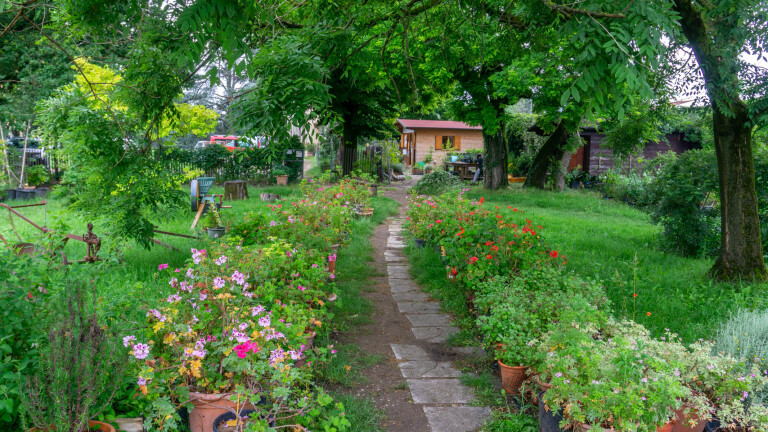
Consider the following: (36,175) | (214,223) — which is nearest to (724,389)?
(214,223)

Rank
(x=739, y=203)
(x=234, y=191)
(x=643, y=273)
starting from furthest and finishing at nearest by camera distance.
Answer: (x=234, y=191)
(x=643, y=273)
(x=739, y=203)

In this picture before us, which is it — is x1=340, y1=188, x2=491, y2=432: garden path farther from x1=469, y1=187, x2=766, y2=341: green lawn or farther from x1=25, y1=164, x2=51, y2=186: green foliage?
x1=25, y1=164, x2=51, y2=186: green foliage

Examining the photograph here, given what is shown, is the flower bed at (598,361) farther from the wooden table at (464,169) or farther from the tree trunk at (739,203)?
the wooden table at (464,169)

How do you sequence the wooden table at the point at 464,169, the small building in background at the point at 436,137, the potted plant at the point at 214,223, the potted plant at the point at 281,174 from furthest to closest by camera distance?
1. the small building in background at the point at 436,137
2. the wooden table at the point at 464,169
3. the potted plant at the point at 281,174
4. the potted plant at the point at 214,223

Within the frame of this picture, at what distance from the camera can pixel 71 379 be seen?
2.35 metres

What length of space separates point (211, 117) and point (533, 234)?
43.8 feet

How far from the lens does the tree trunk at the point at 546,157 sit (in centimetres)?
1775

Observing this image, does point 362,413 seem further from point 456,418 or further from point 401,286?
point 401,286

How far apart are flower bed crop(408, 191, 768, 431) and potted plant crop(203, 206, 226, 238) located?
12.9ft

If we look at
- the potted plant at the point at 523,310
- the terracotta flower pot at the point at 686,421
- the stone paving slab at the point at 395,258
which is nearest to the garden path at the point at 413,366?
the potted plant at the point at 523,310

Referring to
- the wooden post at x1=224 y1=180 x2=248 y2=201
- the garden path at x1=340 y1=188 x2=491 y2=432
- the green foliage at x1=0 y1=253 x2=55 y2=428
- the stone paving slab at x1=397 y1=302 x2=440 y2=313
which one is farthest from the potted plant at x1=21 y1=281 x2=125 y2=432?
the wooden post at x1=224 y1=180 x2=248 y2=201

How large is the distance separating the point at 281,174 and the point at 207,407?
16.1 meters

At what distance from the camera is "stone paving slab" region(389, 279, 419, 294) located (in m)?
6.49

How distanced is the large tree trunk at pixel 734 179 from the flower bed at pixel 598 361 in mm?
2841
